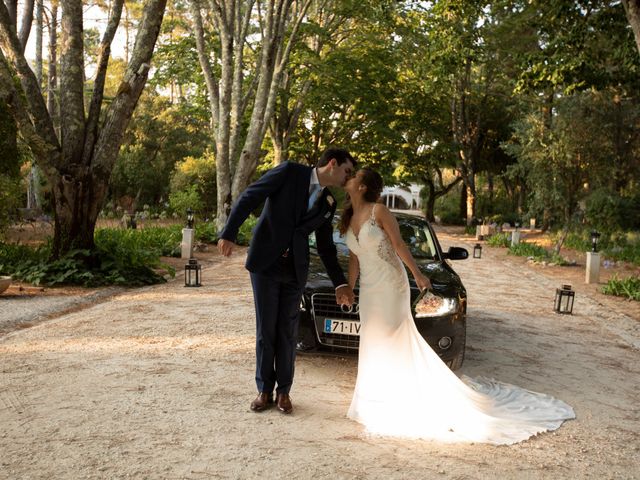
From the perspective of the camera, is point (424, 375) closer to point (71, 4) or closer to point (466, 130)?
point (71, 4)

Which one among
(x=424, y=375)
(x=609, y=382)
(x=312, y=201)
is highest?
(x=312, y=201)

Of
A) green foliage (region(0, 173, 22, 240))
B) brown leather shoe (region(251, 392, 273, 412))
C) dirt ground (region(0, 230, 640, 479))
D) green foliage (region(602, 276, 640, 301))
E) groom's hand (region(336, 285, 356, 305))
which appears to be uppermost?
green foliage (region(0, 173, 22, 240))

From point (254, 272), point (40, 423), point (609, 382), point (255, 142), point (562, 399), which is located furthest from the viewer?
point (255, 142)

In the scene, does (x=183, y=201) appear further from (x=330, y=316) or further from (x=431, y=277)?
(x=330, y=316)

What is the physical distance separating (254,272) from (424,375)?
5.06 feet

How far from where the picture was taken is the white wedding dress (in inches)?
175

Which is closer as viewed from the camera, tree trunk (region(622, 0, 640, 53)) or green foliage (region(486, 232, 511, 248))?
tree trunk (region(622, 0, 640, 53))

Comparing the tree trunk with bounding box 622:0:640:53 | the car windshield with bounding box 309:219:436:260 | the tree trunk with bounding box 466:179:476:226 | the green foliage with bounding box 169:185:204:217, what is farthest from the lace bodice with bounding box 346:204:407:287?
the tree trunk with bounding box 466:179:476:226

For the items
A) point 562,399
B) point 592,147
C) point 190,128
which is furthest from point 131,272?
point 190,128

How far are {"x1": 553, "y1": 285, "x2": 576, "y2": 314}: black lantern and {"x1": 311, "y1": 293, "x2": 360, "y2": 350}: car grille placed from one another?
623 centimetres

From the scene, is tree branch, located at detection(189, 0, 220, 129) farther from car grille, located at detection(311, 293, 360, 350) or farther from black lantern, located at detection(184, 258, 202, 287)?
car grille, located at detection(311, 293, 360, 350)

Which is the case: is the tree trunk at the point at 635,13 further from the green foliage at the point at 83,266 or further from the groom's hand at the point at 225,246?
the green foliage at the point at 83,266

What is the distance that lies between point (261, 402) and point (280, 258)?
3.62 feet

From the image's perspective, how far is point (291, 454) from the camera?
3.72 metres
